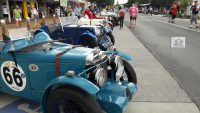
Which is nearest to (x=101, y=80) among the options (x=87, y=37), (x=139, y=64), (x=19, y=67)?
(x=19, y=67)

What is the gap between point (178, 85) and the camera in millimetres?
5301

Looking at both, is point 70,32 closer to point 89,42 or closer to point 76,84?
point 89,42

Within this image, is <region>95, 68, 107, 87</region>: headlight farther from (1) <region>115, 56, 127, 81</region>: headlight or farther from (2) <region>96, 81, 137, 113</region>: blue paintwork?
(1) <region>115, 56, 127, 81</region>: headlight

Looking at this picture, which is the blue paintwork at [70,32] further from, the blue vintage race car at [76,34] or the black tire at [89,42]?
the black tire at [89,42]

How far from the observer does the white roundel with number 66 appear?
12.6 feet

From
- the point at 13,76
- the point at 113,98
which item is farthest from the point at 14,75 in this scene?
the point at 113,98

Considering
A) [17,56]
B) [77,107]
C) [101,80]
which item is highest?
[17,56]

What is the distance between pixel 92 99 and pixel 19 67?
1.34 meters

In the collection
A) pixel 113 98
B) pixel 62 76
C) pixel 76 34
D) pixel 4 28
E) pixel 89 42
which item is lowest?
pixel 113 98

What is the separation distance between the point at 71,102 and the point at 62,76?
1.20ft

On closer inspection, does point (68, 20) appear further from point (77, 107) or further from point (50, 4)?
point (50, 4)

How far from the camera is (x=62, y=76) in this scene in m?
3.31

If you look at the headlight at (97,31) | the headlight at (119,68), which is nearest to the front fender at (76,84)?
the headlight at (119,68)

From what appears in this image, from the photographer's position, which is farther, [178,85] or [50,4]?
[50,4]
